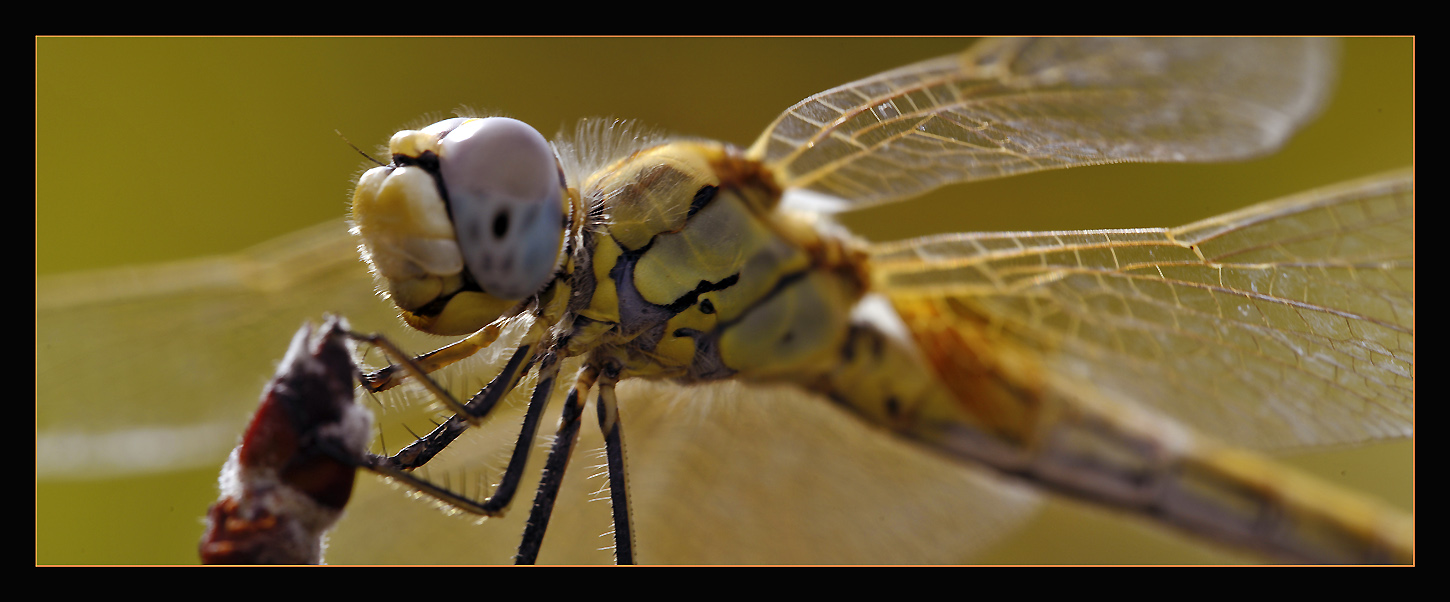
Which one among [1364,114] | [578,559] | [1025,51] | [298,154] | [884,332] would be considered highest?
[1364,114]

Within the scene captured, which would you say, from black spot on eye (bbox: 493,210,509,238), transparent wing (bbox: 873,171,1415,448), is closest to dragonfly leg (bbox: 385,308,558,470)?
black spot on eye (bbox: 493,210,509,238)

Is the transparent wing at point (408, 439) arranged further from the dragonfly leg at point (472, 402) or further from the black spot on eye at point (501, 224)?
the black spot on eye at point (501, 224)

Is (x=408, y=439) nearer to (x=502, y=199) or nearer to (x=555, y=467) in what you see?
(x=555, y=467)

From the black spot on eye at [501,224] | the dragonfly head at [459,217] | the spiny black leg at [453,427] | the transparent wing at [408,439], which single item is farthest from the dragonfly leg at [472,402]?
the transparent wing at [408,439]

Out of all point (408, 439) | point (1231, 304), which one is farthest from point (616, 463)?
point (1231, 304)

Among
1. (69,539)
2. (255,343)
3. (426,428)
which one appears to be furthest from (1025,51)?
(69,539)

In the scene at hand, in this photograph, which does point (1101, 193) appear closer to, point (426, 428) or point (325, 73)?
point (426, 428)

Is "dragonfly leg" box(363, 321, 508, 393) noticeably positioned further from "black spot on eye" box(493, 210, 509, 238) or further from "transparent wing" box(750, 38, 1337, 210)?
"transparent wing" box(750, 38, 1337, 210)

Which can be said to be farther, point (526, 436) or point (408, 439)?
point (408, 439)
